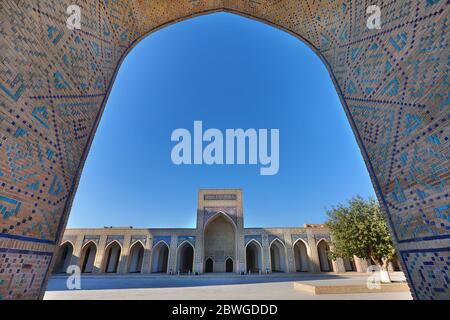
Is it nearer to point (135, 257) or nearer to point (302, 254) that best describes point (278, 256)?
point (302, 254)

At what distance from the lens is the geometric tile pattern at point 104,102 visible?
82.6 inches

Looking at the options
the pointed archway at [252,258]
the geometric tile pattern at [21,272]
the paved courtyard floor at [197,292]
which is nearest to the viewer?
the geometric tile pattern at [21,272]

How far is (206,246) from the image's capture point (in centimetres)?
1952

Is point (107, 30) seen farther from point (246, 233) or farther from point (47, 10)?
point (246, 233)

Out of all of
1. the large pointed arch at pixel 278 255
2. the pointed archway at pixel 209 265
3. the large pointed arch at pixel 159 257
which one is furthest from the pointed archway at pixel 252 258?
the large pointed arch at pixel 159 257

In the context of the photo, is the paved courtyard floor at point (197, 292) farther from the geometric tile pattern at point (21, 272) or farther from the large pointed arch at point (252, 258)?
the large pointed arch at point (252, 258)

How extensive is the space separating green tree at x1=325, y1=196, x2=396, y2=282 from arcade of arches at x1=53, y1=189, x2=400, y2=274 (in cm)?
771

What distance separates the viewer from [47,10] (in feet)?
8.20

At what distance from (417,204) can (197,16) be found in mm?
5427

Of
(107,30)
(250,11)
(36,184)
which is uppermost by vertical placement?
(250,11)

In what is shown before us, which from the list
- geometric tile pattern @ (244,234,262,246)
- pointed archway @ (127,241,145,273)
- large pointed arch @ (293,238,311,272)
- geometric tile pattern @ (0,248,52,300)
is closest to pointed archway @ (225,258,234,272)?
geometric tile pattern @ (244,234,262,246)

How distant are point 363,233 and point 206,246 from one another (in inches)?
540
